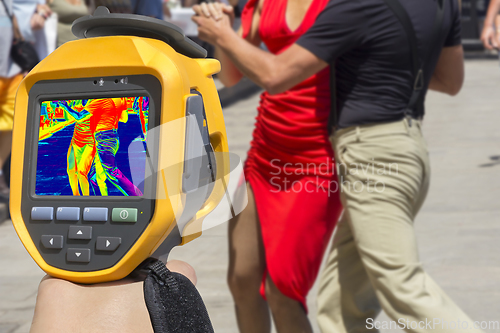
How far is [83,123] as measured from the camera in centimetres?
90

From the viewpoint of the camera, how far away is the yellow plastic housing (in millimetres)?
850

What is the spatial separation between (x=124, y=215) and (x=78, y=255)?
9 cm

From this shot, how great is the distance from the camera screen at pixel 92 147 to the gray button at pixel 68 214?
28 mm

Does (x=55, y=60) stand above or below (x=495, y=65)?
above

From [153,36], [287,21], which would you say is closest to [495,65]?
[287,21]

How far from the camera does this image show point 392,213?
1.88 metres

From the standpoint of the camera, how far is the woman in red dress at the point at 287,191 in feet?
6.86

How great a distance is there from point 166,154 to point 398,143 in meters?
1.21

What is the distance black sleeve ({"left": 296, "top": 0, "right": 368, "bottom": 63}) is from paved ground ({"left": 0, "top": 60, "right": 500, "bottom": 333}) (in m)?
1.83

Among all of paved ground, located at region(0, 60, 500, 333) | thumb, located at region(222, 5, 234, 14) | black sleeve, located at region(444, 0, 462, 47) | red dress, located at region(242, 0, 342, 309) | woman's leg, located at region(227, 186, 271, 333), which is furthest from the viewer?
paved ground, located at region(0, 60, 500, 333)

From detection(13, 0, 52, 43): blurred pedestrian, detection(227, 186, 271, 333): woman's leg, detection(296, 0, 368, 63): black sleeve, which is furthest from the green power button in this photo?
detection(13, 0, 52, 43): blurred pedestrian

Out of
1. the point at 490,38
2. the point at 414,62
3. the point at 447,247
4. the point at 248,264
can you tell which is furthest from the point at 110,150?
the point at 490,38

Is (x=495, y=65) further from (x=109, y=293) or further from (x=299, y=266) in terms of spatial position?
(x=109, y=293)

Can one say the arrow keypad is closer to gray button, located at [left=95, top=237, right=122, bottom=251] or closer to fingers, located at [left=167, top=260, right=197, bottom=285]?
gray button, located at [left=95, top=237, right=122, bottom=251]
